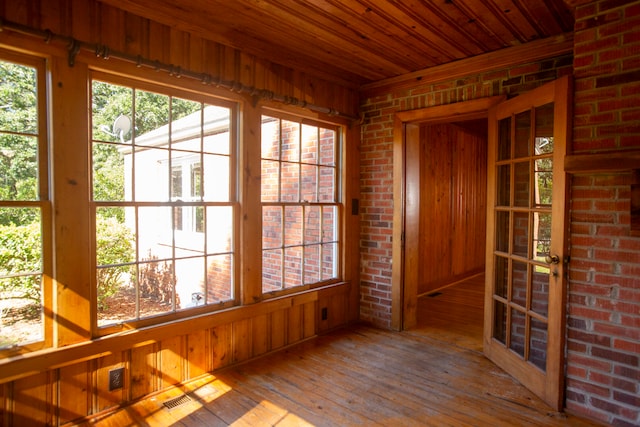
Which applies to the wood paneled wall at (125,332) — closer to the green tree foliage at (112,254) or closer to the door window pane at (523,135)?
the green tree foliage at (112,254)

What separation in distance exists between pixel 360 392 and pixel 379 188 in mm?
2061

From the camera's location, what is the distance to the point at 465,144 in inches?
256

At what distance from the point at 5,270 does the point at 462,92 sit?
3.59 m

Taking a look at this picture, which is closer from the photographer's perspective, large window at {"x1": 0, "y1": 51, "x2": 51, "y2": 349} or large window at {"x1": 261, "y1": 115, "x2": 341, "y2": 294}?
large window at {"x1": 0, "y1": 51, "x2": 51, "y2": 349}

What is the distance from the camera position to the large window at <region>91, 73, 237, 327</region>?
242cm

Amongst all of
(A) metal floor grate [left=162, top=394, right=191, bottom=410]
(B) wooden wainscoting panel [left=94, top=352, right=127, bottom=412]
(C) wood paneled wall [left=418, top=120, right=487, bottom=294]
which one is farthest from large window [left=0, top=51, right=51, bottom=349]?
(C) wood paneled wall [left=418, top=120, right=487, bottom=294]

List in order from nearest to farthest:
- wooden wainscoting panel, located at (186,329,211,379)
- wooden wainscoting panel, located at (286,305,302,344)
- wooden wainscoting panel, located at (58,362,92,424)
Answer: wooden wainscoting panel, located at (58,362,92,424)
wooden wainscoting panel, located at (186,329,211,379)
wooden wainscoting panel, located at (286,305,302,344)

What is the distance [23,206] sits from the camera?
80.3 inches

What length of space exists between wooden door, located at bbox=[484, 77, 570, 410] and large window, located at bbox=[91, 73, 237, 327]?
217cm

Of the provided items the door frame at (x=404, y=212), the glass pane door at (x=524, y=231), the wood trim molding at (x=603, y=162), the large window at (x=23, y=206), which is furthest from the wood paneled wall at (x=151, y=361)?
the wood trim molding at (x=603, y=162)

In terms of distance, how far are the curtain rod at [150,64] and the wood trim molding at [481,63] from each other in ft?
2.75

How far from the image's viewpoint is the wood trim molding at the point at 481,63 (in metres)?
2.83

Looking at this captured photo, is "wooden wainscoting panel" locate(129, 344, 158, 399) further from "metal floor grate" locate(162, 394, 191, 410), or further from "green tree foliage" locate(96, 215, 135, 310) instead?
"green tree foliage" locate(96, 215, 135, 310)

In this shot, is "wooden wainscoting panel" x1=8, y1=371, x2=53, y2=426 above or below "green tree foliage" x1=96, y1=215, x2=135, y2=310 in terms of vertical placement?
below
